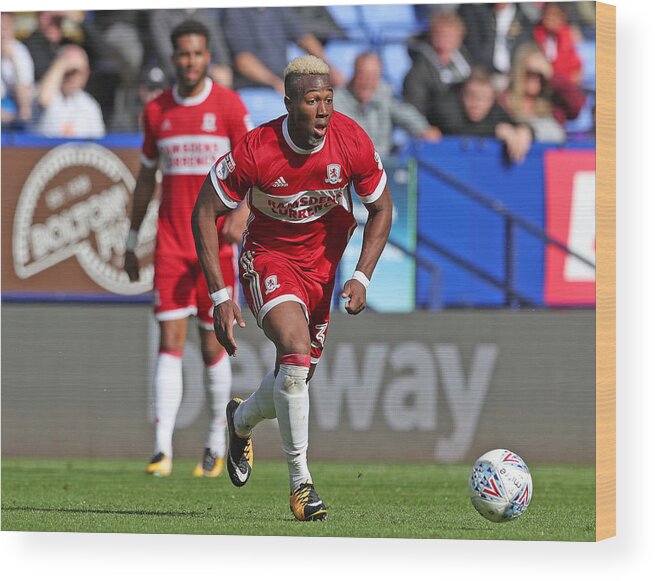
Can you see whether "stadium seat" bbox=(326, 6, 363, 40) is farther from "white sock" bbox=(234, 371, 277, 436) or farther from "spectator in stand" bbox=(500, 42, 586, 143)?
"white sock" bbox=(234, 371, 277, 436)

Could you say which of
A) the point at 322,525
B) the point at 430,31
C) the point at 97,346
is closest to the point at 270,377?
the point at 322,525

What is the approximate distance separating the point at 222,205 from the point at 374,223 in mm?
838

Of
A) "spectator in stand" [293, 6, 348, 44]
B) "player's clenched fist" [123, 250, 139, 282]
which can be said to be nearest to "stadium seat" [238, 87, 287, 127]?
"spectator in stand" [293, 6, 348, 44]

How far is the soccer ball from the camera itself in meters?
8.79

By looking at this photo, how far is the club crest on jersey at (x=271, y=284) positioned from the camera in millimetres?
8930

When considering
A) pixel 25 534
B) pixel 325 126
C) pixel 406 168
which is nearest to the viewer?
pixel 325 126

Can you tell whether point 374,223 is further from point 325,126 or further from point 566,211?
point 566,211

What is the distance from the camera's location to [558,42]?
977cm

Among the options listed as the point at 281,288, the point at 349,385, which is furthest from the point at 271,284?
the point at 349,385

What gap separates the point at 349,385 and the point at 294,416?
154 cm

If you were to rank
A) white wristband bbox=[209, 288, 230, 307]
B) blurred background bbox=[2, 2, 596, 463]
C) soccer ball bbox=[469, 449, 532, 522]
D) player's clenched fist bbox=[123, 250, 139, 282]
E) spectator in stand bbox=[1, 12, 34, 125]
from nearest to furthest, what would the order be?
soccer ball bbox=[469, 449, 532, 522] → white wristband bbox=[209, 288, 230, 307] → blurred background bbox=[2, 2, 596, 463] → spectator in stand bbox=[1, 12, 34, 125] → player's clenched fist bbox=[123, 250, 139, 282]

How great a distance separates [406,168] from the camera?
10.3 m

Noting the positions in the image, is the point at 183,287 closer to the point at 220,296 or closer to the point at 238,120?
the point at 238,120

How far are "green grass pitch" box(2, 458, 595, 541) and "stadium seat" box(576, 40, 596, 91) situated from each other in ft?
7.21
